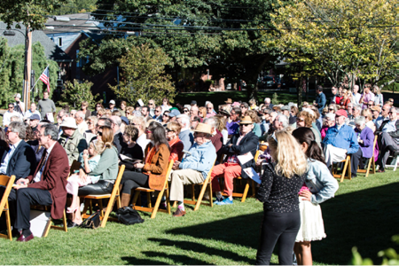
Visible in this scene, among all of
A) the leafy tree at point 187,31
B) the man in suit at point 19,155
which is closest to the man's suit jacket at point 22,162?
the man in suit at point 19,155

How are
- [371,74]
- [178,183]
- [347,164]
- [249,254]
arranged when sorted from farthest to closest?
[371,74], [347,164], [178,183], [249,254]

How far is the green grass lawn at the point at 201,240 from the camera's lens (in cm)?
529

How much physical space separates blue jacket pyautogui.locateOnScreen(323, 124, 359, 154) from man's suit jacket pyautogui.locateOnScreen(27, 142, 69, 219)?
6.03m

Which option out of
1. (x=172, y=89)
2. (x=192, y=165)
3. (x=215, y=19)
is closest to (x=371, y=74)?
(x=172, y=89)

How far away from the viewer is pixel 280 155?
373 centimetres

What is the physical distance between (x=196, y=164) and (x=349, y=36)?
17.6 metres

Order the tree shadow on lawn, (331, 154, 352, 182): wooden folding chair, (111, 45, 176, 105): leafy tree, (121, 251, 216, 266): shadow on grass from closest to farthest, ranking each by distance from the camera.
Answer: (121, 251, 216, 266): shadow on grass
the tree shadow on lawn
(331, 154, 352, 182): wooden folding chair
(111, 45, 176, 105): leafy tree

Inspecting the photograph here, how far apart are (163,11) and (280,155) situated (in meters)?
27.1

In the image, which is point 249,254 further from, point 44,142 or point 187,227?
point 44,142

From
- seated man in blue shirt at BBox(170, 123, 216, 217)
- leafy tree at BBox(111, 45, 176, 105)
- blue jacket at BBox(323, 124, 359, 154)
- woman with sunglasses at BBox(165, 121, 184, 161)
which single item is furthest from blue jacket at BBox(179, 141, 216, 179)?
leafy tree at BBox(111, 45, 176, 105)

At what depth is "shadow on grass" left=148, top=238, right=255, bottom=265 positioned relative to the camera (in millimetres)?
5275

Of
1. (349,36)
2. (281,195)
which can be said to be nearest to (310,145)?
(281,195)

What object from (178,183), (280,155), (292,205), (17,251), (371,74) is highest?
(371,74)

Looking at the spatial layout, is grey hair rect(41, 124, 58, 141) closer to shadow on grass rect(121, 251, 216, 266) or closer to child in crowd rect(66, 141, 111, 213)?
child in crowd rect(66, 141, 111, 213)
